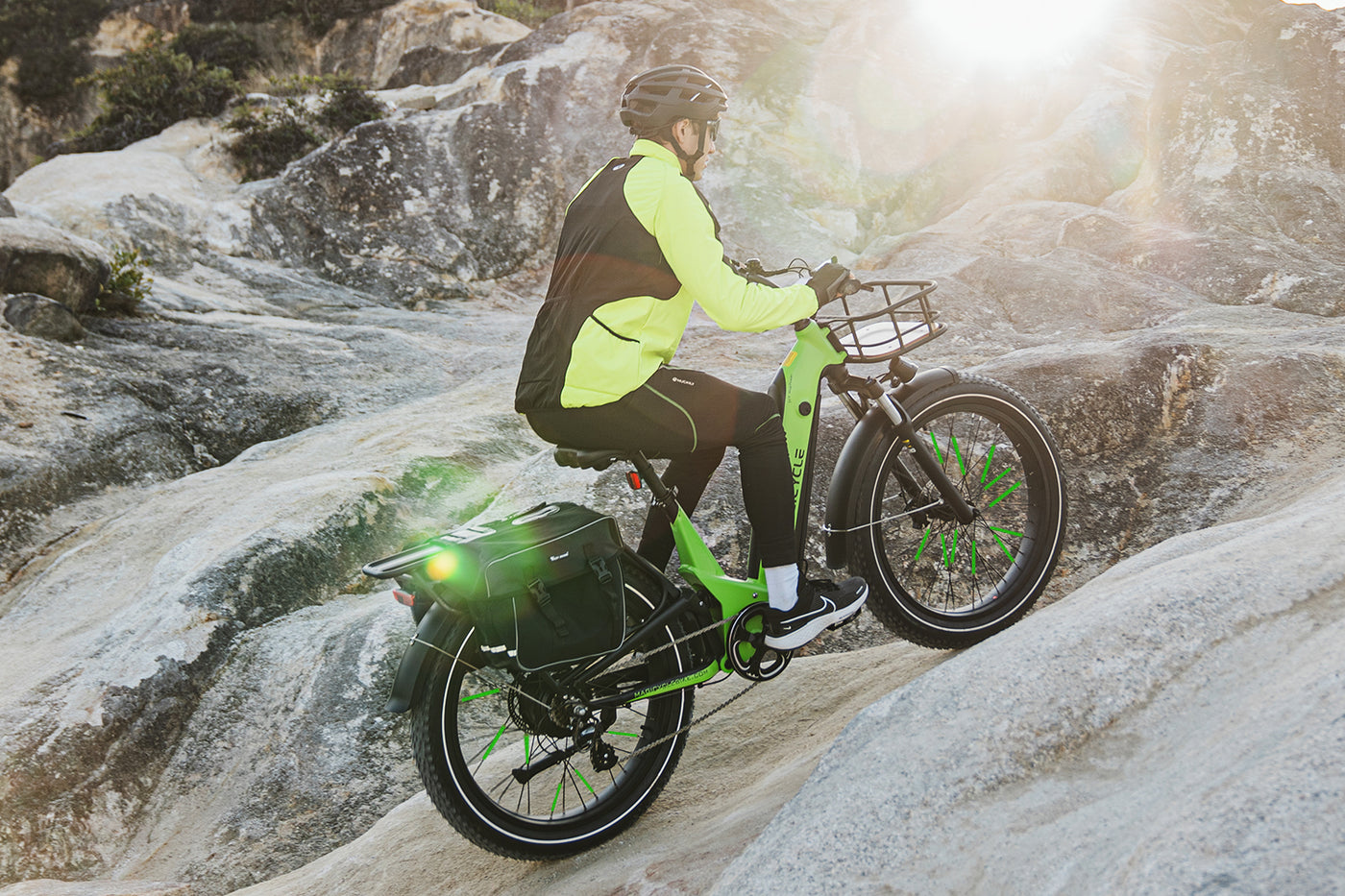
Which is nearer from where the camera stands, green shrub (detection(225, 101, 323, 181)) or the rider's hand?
the rider's hand

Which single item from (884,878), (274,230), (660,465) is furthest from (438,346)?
(884,878)

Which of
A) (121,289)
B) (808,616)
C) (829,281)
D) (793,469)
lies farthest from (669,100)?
(121,289)

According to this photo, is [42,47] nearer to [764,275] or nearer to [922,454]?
[764,275]

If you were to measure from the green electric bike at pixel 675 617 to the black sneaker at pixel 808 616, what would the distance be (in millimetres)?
69

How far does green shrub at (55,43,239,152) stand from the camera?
53.8 feet

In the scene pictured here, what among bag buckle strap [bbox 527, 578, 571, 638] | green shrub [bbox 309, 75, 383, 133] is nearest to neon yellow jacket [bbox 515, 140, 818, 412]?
bag buckle strap [bbox 527, 578, 571, 638]

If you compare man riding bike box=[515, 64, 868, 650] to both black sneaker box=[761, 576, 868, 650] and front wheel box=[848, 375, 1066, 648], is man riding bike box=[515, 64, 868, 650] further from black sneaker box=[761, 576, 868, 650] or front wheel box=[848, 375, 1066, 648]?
front wheel box=[848, 375, 1066, 648]

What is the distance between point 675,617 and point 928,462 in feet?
3.68

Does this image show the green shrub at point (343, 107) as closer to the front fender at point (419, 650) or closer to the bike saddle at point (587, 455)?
the bike saddle at point (587, 455)

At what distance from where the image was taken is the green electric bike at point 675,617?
2578 mm

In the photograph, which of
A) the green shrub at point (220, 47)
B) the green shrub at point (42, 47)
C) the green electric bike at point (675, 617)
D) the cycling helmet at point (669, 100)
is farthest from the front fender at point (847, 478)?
the green shrub at point (42, 47)

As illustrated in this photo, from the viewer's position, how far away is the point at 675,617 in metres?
2.91

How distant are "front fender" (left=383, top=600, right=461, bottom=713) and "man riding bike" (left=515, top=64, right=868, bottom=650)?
671mm

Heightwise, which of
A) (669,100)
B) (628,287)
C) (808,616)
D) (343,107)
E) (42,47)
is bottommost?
(808,616)
